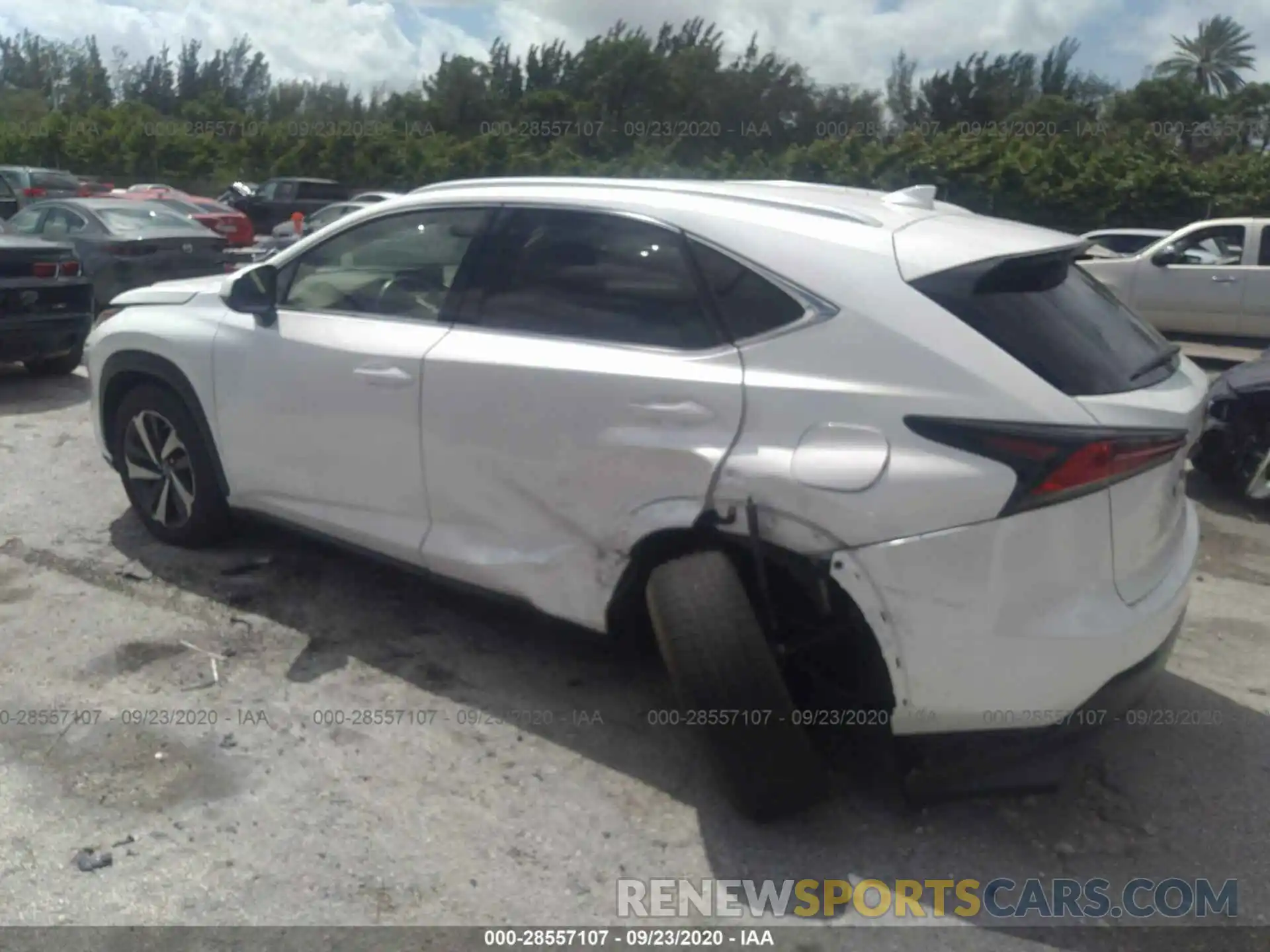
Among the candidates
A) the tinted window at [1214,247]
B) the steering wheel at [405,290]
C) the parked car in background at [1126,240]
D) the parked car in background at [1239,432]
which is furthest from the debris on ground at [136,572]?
the parked car in background at [1126,240]

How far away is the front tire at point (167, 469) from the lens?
16.2 ft

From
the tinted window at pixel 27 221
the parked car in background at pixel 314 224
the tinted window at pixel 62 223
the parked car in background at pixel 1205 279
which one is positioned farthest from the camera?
the parked car in background at pixel 314 224

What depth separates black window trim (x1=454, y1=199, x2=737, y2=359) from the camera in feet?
11.3

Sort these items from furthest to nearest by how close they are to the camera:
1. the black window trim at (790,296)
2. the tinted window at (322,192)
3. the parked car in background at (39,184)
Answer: the tinted window at (322,192), the parked car in background at (39,184), the black window trim at (790,296)

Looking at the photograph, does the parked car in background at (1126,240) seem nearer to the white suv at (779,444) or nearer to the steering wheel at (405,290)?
the white suv at (779,444)

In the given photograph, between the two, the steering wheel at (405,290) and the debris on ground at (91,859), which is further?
the steering wheel at (405,290)

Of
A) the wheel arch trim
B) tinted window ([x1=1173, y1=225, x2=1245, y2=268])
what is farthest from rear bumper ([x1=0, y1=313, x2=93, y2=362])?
tinted window ([x1=1173, y1=225, x2=1245, y2=268])

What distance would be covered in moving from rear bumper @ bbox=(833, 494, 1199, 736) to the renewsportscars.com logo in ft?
1.38

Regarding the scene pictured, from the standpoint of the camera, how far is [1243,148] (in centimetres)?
3541

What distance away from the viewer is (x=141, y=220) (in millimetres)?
13219

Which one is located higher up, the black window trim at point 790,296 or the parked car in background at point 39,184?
the black window trim at point 790,296

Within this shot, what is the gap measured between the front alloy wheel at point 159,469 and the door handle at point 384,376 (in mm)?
1262

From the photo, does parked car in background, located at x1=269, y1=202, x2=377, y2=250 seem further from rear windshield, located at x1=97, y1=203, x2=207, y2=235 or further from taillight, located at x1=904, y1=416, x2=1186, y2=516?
taillight, located at x1=904, y1=416, x2=1186, y2=516

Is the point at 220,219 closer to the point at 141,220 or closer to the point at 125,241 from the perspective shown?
the point at 141,220
